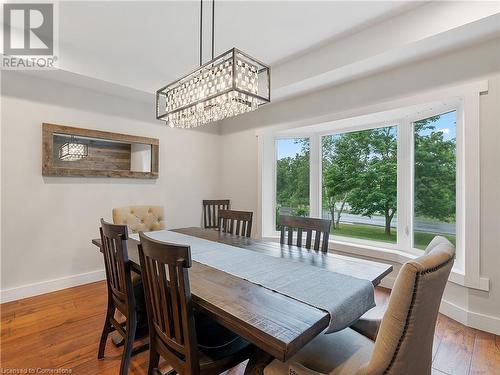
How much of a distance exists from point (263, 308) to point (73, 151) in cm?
304

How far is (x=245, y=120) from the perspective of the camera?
412cm

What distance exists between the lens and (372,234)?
320 centimetres

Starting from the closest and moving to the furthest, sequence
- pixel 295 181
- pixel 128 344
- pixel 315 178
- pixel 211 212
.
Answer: pixel 128 344
pixel 315 178
pixel 295 181
pixel 211 212

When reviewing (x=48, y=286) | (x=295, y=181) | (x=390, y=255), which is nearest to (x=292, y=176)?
(x=295, y=181)

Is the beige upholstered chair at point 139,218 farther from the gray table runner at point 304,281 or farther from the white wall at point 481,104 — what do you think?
the white wall at point 481,104

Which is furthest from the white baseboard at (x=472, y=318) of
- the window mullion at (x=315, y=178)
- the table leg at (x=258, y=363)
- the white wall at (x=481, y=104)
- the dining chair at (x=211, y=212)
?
the dining chair at (x=211, y=212)

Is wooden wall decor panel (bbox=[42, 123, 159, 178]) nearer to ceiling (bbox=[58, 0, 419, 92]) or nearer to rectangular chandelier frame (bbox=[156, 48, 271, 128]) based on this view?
ceiling (bbox=[58, 0, 419, 92])

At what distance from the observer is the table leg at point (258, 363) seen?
3.74 feet

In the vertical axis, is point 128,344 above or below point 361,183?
below

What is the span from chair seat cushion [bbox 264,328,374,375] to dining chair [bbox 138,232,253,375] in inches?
9.4

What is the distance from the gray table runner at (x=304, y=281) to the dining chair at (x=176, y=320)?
1.16ft

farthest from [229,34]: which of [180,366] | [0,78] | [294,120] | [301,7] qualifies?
[180,366]

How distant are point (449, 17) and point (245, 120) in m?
2.70

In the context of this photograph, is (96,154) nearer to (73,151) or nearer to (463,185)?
(73,151)
